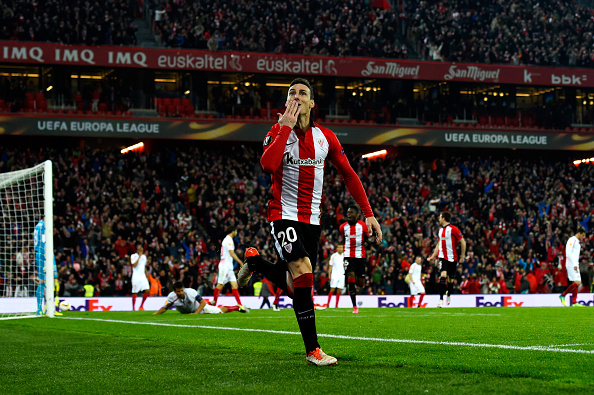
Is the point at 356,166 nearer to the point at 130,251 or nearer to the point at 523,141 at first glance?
the point at 523,141

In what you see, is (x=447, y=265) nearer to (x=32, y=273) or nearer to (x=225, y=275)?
(x=225, y=275)

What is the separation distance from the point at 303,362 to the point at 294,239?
3.28 feet

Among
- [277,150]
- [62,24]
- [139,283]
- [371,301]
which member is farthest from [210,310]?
[62,24]

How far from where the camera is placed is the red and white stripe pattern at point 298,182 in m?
6.38

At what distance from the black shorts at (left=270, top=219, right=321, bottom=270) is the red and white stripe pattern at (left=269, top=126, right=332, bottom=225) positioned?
0.18 ft

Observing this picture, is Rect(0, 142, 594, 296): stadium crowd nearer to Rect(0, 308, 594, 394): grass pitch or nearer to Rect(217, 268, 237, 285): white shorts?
Rect(217, 268, 237, 285): white shorts

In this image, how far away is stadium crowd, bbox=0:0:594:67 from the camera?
33906 mm

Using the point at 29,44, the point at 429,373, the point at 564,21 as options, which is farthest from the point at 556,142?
the point at 429,373

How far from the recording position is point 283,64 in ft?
118

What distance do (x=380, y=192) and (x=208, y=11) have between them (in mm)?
12109

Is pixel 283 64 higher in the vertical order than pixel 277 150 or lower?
higher

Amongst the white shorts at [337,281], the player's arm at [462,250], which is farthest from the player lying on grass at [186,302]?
the player's arm at [462,250]

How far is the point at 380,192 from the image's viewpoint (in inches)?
1364

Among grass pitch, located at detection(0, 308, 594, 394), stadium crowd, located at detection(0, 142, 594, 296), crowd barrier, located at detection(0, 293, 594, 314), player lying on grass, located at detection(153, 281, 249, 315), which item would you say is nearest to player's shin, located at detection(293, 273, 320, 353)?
grass pitch, located at detection(0, 308, 594, 394)
